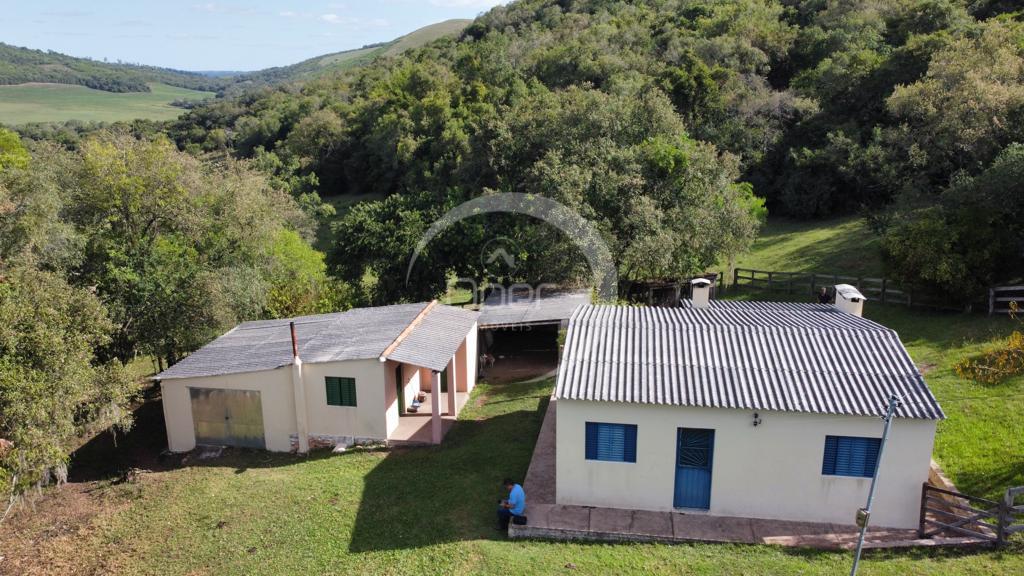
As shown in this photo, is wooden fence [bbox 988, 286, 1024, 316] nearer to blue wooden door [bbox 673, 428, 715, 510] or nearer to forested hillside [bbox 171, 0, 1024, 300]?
forested hillside [bbox 171, 0, 1024, 300]

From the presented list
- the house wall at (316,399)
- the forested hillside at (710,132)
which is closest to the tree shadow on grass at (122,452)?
the house wall at (316,399)

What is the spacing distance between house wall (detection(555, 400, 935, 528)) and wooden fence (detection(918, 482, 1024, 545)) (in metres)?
0.33

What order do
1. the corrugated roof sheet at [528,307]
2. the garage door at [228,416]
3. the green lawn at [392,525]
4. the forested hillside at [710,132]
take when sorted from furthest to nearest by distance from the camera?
the forested hillside at [710,132] → the corrugated roof sheet at [528,307] → the garage door at [228,416] → the green lawn at [392,525]

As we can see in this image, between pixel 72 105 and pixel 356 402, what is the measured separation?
13642 cm

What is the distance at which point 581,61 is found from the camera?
55.6m

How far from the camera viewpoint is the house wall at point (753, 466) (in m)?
12.6

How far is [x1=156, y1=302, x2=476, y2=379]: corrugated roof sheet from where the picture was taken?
17.7m

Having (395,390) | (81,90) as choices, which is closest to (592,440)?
(395,390)

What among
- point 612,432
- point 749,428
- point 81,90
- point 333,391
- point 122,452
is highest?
point 81,90

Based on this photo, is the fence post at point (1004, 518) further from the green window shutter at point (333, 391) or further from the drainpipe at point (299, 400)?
the drainpipe at point (299, 400)

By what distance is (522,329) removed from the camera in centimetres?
2681

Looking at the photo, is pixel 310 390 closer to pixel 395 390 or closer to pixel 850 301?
pixel 395 390

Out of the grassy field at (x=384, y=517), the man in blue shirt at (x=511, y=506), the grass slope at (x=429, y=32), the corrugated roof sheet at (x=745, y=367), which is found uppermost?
the grass slope at (x=429, y=32)

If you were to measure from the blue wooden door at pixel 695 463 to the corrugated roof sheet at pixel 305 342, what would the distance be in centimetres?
716
